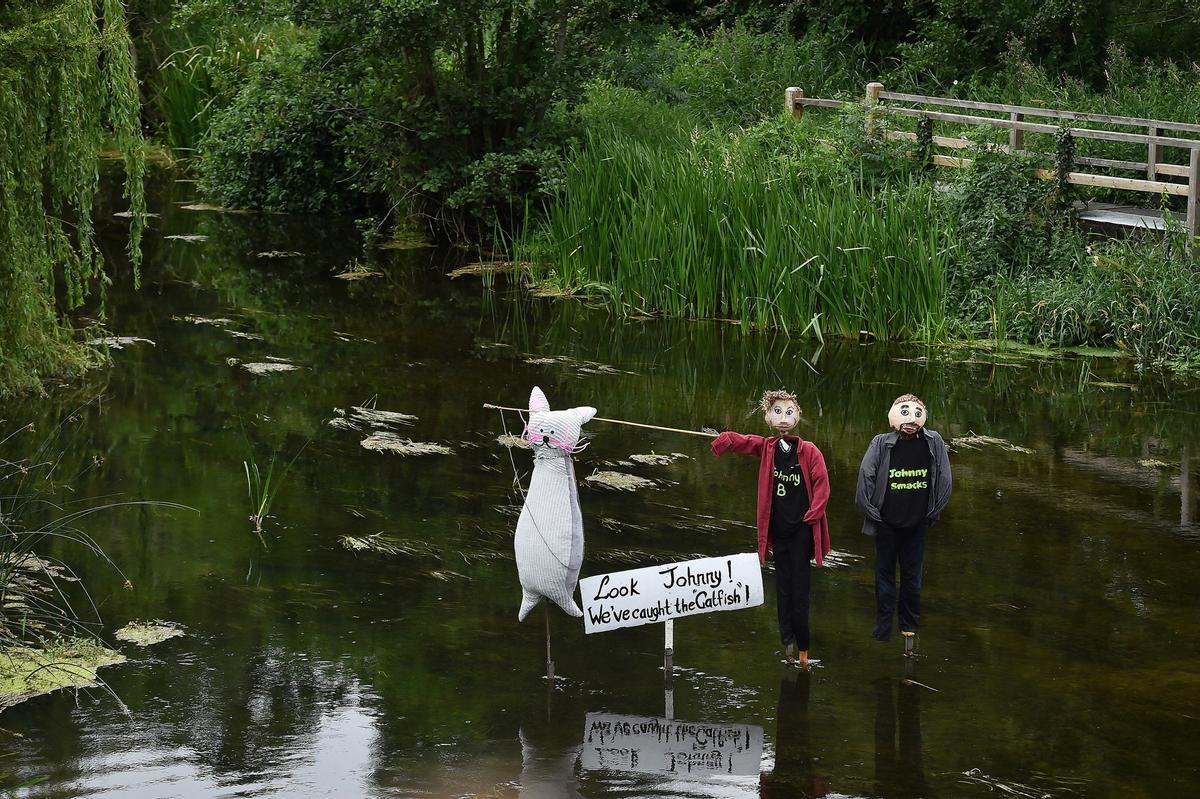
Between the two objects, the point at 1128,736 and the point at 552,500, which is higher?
the point at 552,500

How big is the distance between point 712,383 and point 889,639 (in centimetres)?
544

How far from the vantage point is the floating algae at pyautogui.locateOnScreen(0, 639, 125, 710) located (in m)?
6.36

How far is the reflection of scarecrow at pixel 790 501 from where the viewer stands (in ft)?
22.1

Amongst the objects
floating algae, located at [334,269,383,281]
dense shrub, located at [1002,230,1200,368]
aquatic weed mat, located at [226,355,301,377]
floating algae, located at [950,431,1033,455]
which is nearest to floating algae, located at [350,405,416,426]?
aquatic weed mat, located at [226,355,301,377]

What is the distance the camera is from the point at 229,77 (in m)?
23.2

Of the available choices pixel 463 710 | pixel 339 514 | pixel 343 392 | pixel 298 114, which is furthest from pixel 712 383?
pixel 298 114

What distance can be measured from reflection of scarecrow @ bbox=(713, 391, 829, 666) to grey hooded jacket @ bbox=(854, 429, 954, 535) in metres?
0.24

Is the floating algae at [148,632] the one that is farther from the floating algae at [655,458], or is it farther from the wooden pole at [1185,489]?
the wooden pole at [1185,489]

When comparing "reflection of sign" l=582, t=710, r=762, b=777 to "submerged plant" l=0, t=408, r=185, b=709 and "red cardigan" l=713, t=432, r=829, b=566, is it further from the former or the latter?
"submerged plant" l=0, t=408, r=185, b=709

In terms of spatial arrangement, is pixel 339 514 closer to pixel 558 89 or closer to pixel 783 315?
pixel 783 315

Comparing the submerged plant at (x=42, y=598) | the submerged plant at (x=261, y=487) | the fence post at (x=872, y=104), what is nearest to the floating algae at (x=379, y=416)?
the submerged plant at (x=261, y=487)

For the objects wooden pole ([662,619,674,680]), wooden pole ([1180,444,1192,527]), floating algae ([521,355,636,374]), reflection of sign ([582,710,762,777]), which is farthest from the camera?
floating algae ([521,355,636,374])

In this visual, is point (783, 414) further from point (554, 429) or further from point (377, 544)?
point (377, 544)

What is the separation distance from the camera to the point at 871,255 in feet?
46.1
